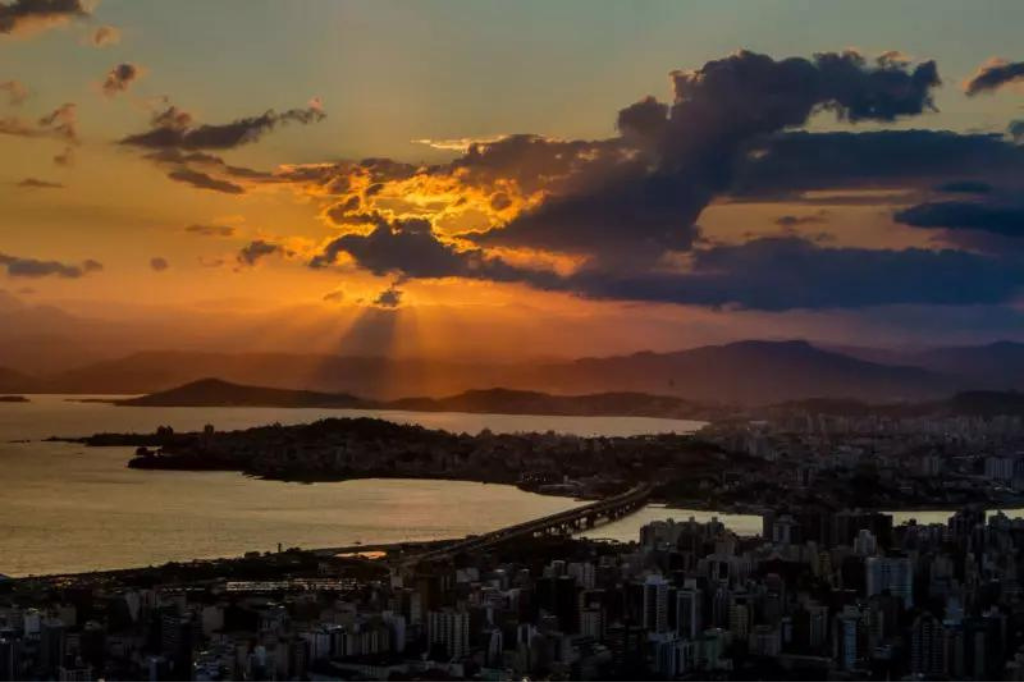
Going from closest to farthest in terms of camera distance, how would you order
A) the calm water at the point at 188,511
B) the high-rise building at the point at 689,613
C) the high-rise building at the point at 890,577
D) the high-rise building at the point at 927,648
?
the high-rise building at the point at 927,648 → the high-rise building at the point at 689,613 → the high-rise building at the point at 890,577 → the calm water at the point at 188,511

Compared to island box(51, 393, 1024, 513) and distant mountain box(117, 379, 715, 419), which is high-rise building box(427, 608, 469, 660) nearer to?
island box(51, 393, 1024, 513)

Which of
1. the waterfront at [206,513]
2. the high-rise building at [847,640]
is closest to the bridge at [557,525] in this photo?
the waterfront at [206,513]

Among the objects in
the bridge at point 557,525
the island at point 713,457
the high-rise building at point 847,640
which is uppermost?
the island at point 713,457

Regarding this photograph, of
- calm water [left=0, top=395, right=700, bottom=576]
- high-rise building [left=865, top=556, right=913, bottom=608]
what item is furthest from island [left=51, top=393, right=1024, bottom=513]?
high-rise building [left=865, top=556, right=913, bottom=608]

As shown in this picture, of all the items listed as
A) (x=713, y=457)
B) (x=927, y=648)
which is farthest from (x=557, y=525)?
(x=713, y=457)

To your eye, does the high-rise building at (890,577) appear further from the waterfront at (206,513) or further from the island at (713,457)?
the island at (713,457)

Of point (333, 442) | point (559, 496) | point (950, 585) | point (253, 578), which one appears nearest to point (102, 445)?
point (333, 442)

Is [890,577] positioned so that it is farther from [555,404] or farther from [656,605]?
[555,404]
